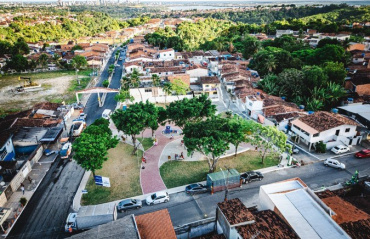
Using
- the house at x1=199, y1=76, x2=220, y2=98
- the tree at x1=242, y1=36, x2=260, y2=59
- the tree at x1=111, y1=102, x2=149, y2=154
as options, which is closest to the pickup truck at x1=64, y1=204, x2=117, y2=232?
the tree at x1=111, y1=102, x2=149, y2=154

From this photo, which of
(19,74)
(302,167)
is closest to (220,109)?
(302,167)

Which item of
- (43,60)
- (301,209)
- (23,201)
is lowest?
(23,201)

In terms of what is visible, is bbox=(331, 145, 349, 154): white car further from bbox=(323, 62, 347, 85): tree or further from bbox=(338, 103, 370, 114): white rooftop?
bbox=(323, 62, 347, 85): tree

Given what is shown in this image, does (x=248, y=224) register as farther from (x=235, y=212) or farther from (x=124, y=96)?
(x=124, y=96)

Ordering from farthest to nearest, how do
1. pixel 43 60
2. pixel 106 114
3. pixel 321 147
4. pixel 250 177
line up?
pixel 43 60, pixel 106 114, pixel 321 147, pixel 250 177

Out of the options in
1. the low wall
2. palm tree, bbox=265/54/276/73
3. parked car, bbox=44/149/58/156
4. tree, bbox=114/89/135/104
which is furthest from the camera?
palm tree, bbox=265/54/276/73

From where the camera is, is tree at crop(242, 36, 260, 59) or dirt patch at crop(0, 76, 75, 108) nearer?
dirt patch at crop(0, 76, 75, 108)

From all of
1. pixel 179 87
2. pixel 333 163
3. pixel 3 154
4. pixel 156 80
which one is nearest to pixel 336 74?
pixel 333 163
